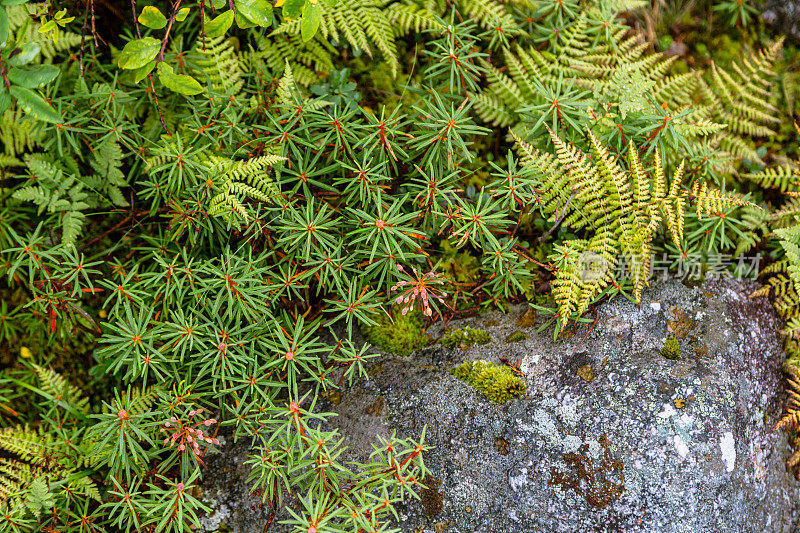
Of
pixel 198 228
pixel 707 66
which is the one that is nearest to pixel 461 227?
pixel 198 228

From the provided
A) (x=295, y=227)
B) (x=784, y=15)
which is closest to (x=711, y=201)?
(x=784, y=15)

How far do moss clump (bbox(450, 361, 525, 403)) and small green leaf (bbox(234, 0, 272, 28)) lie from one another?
2.54m

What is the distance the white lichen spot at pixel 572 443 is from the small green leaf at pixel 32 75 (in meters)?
3.54

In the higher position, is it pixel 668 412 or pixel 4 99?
pixel 4 99

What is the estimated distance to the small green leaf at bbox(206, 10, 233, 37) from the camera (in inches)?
121

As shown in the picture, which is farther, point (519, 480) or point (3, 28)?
point (519, 480)

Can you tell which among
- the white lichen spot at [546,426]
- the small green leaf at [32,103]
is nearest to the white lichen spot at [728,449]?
the white lichen spot at [546,426]

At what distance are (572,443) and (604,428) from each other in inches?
8.8

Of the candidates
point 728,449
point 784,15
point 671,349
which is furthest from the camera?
point 784,15

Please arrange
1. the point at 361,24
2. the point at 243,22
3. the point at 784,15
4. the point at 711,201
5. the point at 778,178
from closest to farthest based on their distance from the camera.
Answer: the point at 243,22
the point at 711,201
the point at 361,24
the point at 778,178
the point at 784,15

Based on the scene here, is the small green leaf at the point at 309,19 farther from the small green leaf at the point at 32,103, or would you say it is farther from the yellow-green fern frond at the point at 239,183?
the small green leaf at the point at 32,103

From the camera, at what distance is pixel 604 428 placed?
3326mm

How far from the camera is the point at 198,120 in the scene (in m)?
3.73

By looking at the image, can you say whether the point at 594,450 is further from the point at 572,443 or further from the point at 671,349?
the point at 671,349
